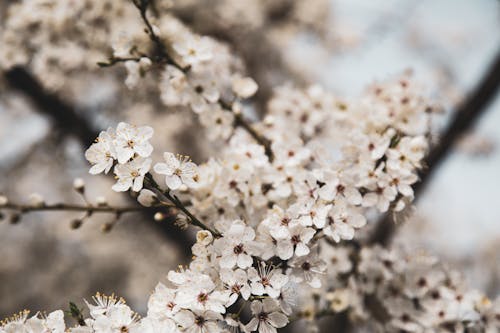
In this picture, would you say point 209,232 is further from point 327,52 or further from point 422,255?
point 327,52

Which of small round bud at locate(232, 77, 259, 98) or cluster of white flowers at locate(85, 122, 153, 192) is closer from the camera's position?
cluster of white flowers at locate(85, 122, 153, 192)

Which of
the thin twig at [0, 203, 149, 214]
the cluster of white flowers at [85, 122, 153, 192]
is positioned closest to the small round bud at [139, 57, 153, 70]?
the cluster of white flowers at [85, 122, 153, 192]

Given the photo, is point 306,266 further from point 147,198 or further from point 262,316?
point 147,198

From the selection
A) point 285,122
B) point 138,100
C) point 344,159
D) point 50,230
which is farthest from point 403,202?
point 50,230

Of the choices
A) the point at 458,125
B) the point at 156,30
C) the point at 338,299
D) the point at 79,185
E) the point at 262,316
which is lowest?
the point at 458,125

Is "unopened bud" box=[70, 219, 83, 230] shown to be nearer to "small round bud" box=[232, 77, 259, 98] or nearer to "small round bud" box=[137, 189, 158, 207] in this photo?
"small round bud" box=[137, 189, 158, 207]

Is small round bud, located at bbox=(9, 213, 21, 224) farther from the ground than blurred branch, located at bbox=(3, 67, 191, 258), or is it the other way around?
small round bud, located at bbox=(9, 213, 21, 224)

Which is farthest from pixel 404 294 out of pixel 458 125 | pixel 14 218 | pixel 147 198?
pixel 458 125
